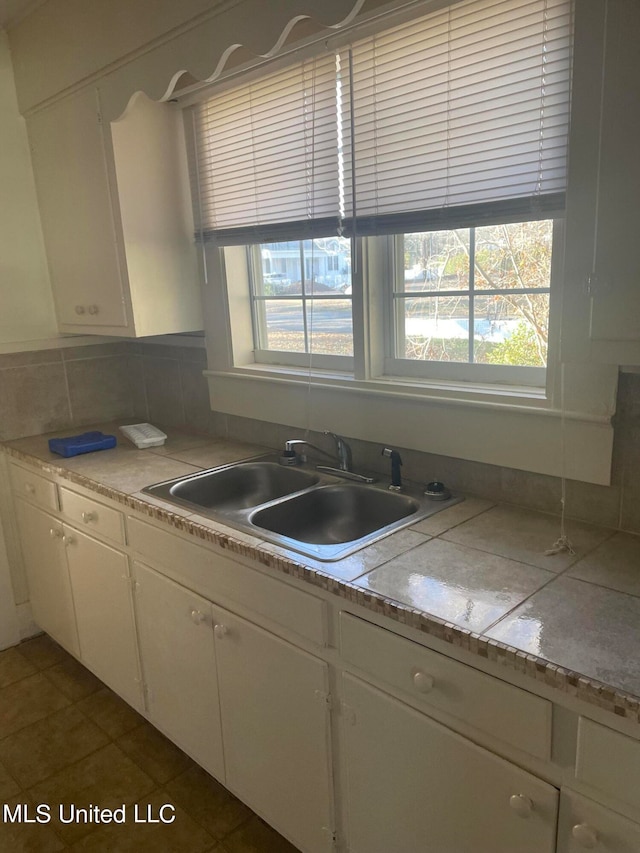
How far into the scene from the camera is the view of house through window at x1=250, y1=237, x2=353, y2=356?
6.89 feet

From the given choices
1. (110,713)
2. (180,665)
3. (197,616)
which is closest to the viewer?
(197,616)

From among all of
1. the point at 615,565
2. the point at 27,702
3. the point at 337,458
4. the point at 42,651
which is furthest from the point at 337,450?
the point at 42,651

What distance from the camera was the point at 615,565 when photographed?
1.35 meters

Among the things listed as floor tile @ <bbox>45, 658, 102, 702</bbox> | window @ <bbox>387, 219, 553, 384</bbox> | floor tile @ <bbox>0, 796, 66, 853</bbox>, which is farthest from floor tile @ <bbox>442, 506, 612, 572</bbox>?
floor tile @ <bbox>45, 658, 102, 702</bbox>

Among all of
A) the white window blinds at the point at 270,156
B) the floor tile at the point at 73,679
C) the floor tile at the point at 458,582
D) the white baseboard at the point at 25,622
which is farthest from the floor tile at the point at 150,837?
the white window blinds at the point at 270,156

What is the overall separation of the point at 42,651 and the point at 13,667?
137 millimetres

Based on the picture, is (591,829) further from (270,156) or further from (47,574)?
(47,574)

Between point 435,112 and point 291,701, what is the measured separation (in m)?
1.50

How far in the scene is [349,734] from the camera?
1.41 m

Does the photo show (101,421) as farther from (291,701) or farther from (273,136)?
(291,701)

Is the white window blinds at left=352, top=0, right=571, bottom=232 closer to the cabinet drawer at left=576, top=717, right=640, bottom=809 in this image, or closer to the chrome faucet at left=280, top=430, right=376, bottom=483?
the chrome faucet at left=280, top=430, right=376, bottom=483

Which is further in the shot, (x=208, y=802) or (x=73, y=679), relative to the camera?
(x=73, y=679)

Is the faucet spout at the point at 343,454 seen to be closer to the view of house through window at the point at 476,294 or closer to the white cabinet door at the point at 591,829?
the view of house through window at the point at 476,294

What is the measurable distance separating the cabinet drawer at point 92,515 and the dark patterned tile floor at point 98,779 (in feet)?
2.41
